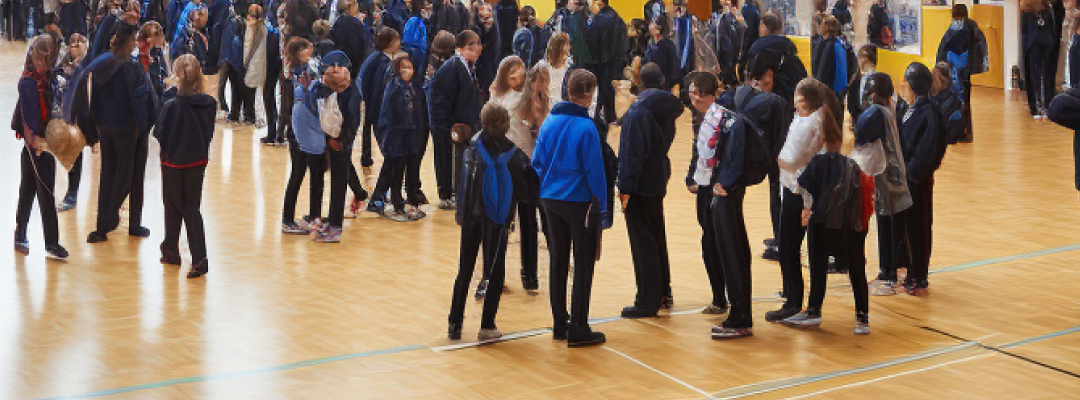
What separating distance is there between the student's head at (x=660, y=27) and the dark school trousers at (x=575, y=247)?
29.5 feet

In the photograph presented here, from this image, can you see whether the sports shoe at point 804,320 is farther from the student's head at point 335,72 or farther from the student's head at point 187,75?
Answer: the student's head at point 187,75

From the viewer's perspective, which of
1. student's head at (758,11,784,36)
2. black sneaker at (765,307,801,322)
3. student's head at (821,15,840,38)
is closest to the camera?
black sneaker at (765,307,801,322)

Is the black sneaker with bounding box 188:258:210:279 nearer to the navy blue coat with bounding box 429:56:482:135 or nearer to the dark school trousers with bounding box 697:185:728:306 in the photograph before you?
the navy blue coat with bounding box 429:56:482:135

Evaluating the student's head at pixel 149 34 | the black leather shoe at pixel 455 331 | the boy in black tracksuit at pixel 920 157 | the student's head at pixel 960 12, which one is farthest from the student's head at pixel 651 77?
the student's head at pixel 960 12

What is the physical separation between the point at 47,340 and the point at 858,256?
5.22 meters

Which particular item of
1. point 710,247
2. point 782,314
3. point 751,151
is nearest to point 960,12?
point 782,314

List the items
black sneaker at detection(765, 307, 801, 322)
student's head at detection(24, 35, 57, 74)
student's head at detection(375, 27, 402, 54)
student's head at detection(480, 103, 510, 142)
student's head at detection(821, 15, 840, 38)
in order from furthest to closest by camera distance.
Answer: student's head at detection(821, 15, 840, 38)
student's head at detection(375, 27, 402, 54)
student's head at detection(24, 35, 57, 74)
black sneaker at detection(765, 307, 801, 322)
student's head at detection(480, 103, 510, 142)

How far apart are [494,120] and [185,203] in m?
3.28

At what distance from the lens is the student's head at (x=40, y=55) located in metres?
10.7

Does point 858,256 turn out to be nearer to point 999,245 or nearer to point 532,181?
point 532,181

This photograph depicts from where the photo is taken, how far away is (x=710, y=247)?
9.22m

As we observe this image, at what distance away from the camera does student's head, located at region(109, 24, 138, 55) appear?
1129 centimetres

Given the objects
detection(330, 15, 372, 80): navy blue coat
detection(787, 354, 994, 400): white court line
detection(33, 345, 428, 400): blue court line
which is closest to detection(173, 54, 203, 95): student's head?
detection(33, 345, 428, 400): blue court line

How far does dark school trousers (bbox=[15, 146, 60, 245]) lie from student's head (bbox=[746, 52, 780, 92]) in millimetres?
5505
